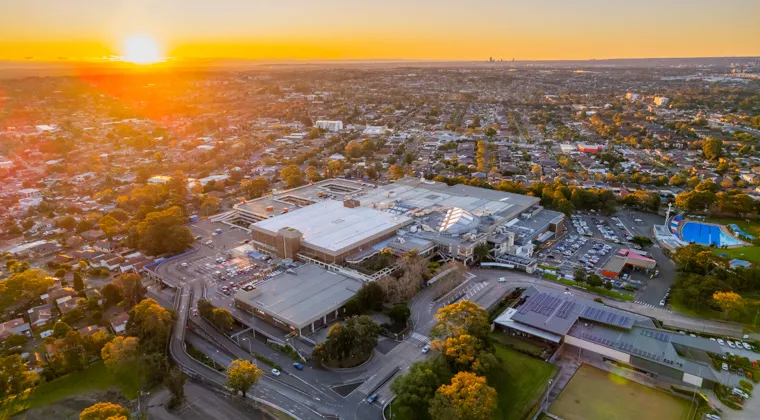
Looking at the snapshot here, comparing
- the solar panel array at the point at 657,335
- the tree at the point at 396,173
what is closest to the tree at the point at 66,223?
the tree at the point at 396,173

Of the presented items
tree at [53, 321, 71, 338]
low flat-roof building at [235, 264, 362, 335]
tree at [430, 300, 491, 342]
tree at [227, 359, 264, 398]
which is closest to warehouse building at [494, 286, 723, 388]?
tree at [430, 300, 491, 342]

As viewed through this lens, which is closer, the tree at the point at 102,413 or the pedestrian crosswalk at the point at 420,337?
the tree at the point at 102,413

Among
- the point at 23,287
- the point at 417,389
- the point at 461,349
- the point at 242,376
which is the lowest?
the point at 23,287

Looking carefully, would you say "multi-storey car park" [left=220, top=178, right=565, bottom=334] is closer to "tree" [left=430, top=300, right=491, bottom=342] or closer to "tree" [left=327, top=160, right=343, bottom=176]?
"tree" [left=430, top=300, right=491, bottom=342]

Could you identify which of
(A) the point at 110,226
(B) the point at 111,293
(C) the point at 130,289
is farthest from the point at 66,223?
(C) the point at 130,289

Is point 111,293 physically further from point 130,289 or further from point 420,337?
point 420,337

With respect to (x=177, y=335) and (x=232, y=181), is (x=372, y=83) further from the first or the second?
(x=177, y=335)

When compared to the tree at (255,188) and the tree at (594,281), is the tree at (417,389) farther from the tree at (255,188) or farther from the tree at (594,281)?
the tree at (255,188)
